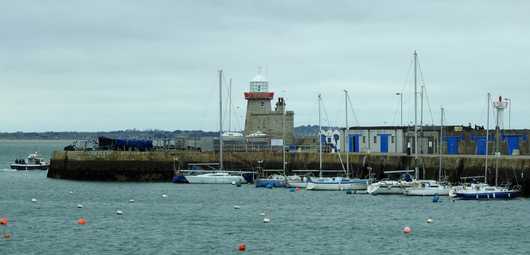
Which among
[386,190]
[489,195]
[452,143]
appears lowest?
[489,195]

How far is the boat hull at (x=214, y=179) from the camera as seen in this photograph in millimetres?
96812

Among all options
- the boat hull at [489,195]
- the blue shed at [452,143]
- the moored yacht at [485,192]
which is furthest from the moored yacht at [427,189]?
the blue shed at [452,143]

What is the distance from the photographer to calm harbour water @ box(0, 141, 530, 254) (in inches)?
2076

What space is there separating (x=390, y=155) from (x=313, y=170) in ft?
24.1

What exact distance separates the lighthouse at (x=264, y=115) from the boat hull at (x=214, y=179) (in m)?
17.5

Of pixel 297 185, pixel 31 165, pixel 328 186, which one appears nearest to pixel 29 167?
pixel 31 165

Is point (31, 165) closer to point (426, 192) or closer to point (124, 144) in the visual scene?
point (124, 144)

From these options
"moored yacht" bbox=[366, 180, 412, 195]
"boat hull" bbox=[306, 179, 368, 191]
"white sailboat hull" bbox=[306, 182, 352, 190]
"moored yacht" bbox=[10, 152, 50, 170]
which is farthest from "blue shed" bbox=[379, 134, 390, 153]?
"moored yacht" bbox=[10, 152, 50, 170]

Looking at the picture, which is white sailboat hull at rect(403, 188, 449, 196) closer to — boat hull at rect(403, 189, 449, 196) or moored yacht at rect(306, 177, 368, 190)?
boat hull at rect(403, 189, 449, 196)

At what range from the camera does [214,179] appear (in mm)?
97125

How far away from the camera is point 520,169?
77875 mm

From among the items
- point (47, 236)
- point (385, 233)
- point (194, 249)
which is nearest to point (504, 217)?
point (385, 233)

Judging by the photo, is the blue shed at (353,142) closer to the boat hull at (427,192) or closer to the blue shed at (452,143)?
the blue shed at (452,143)

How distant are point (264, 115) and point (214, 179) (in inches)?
873
